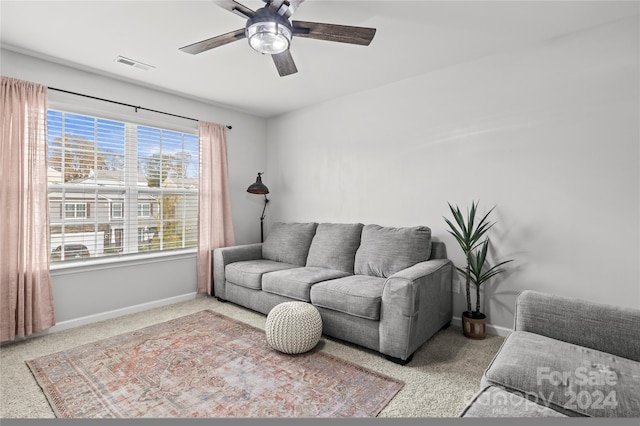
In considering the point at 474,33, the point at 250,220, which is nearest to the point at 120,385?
the point at 250,220

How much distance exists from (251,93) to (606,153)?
3.33m

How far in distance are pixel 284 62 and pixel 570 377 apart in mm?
2362

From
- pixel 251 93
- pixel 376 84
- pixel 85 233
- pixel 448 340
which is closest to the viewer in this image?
pixel 448 340

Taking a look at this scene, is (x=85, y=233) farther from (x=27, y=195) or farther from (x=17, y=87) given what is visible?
(x=17, y=87)

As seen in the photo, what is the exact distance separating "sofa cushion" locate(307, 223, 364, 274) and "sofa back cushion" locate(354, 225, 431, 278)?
0.15 m

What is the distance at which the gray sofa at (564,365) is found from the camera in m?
1.27

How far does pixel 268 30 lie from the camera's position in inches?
75.6

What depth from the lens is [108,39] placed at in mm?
2613

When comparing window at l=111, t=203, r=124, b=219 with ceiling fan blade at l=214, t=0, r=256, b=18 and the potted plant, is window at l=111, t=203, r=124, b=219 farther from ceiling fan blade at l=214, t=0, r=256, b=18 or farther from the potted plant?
the potted plant

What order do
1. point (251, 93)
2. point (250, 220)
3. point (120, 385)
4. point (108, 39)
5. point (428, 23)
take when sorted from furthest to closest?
point (250, 220) < point (251, 93) < point (108, 39) < point (428, 23) < point (120, 385)

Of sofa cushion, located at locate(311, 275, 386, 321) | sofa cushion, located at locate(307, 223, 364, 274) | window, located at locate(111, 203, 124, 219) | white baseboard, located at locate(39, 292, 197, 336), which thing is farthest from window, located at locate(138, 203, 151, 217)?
sofa cushion, located at locate(311, 275, 386, 321)

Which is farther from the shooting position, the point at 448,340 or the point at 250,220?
the point at 250,220

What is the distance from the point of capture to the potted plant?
9.25ft

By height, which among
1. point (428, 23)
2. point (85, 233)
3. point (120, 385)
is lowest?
point (120, 385)
